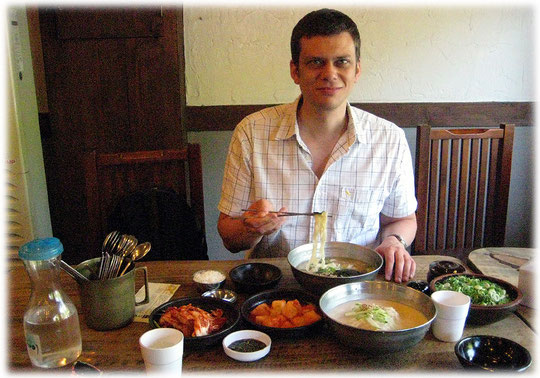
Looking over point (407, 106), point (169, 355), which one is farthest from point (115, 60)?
point (169, 355)

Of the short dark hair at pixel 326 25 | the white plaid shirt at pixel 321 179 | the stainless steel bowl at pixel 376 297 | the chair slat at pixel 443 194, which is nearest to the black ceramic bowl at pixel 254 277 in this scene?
the stainless steel bowl at pixel 376 297

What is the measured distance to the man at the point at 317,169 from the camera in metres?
1.97

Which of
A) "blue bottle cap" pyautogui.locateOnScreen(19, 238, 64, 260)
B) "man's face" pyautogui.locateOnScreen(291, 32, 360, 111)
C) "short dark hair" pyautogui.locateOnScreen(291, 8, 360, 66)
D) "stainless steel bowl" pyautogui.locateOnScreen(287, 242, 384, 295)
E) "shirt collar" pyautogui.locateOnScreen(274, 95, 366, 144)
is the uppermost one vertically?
"short dark hair" pyautogui.locateOnScreen(291, 8, 360, 66)

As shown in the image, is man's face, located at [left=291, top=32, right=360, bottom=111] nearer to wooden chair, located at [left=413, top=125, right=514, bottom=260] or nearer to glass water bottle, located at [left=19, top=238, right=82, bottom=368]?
wooden chair, located at [left=413, top=125, right=514, bottom=260]

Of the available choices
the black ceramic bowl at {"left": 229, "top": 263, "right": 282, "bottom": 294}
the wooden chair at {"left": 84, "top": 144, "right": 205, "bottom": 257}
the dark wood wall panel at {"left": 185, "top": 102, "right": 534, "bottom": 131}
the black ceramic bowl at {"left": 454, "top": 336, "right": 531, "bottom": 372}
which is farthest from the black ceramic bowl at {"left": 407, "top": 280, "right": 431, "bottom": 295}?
the dark wood wall panel at {"left": 185, "top": 102, "right": 534, "bottom": 131}

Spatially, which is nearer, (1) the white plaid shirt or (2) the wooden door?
(1) the white plaid shirt

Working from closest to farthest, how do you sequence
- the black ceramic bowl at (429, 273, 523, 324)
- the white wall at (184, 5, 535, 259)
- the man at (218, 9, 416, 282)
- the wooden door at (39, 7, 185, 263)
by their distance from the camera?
1. the black ceramic bowl at (429, 273, 523, 324)
2. the man at (218, 9, 416, 282)
3. the wooden door at (39, 7, 185, 263)
4. the white wall at (184, 5, 535, 259)

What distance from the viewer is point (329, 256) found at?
1.75 meters

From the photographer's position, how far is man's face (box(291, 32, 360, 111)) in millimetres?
1872

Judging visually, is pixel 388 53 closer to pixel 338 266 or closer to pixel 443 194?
pixel 443 194

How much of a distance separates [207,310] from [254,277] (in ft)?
0.99

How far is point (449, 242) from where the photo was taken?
98.5 inches

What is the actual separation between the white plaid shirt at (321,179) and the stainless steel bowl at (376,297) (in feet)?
2.20

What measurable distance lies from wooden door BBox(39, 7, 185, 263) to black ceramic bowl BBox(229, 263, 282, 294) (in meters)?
1.42
